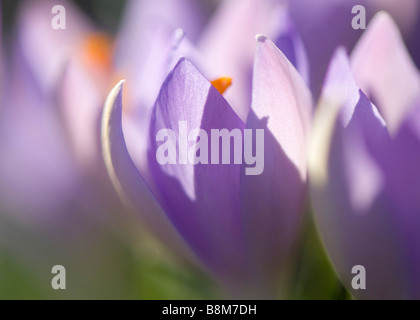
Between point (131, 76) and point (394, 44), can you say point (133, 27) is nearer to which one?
point (131, 76)

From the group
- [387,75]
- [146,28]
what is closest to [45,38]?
[146,28]

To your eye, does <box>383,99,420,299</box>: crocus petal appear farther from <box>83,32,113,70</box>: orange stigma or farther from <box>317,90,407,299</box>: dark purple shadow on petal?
<box>83,32,113,70</box>: orange stigma

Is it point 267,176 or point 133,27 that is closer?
point 267,176

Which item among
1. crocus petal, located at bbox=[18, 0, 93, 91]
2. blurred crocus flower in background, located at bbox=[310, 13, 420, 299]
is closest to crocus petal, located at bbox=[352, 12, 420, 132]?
blurred crocus flower in background, located at bbox=[310, 13, 420, 299]

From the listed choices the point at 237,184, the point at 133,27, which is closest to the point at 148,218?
the point at 237,184

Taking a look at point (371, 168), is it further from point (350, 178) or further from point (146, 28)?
point (146, 28)

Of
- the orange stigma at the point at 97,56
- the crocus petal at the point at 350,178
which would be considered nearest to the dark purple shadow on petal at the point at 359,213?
the crocus petal at the point at 350,178
